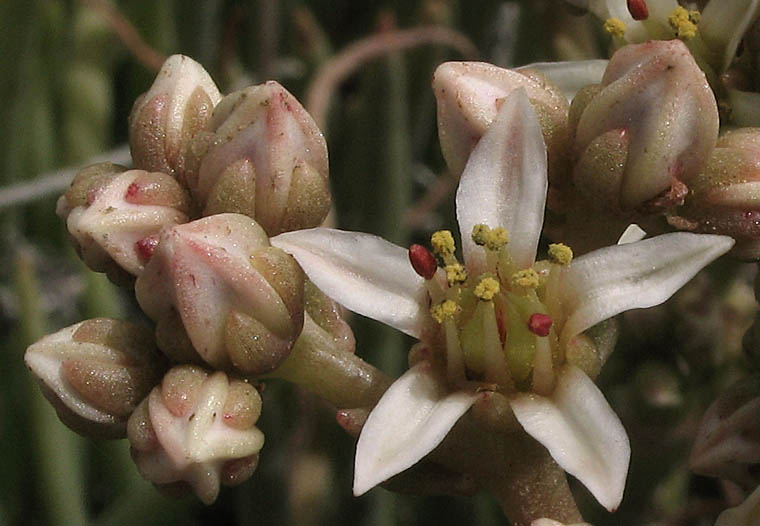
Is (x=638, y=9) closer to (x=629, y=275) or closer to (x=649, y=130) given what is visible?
(x=649, y=130)

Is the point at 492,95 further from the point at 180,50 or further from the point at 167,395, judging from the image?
the point at 180,50

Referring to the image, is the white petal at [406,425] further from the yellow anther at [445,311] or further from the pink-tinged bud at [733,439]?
the pink-tinged bud at [733,439]

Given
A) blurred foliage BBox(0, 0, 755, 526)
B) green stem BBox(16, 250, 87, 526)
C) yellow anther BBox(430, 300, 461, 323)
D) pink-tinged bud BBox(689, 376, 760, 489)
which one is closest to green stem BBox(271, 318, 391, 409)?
yellow anther BBox(430, 300, 461, 323)

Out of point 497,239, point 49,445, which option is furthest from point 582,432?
point 49,445

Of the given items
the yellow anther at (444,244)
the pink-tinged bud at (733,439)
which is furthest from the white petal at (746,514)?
the yellow anther at (444,244)

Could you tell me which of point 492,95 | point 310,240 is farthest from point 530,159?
point 310,240

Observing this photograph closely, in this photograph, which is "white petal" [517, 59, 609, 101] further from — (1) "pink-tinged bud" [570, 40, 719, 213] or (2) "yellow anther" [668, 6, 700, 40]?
(1) "pink-tinged bud" [570, 40, 719, 213]
